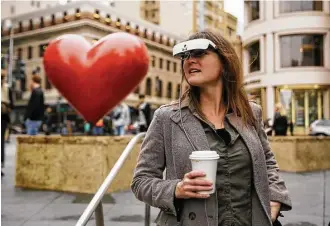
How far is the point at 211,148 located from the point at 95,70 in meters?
5.27

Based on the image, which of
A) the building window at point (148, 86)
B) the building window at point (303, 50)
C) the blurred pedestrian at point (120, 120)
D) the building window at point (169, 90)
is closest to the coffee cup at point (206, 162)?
the blurred pedestrian at point (120, 120)

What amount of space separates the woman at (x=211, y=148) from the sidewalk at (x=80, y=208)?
8.01ft

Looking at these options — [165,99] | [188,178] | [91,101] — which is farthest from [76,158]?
[165,99]

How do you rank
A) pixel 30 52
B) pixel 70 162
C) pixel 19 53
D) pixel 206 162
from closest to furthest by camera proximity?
1. pixel 206 162
2. pixel 70 162
3. pixel 30 52
4. pixel 19 53

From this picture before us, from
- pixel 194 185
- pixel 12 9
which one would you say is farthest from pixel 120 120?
pixel 12 9

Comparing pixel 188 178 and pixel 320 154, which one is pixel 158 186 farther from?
pixel 320 154

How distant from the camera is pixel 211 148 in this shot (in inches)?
69.8

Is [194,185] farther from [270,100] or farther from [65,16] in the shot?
[65,16]

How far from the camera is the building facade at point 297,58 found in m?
26.7

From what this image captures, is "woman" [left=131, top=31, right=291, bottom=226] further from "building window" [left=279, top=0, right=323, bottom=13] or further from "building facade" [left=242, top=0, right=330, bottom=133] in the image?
"building window" [left=279, top=0, right=323, bottom=13]

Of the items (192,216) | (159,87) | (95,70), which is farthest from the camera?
(159,87)

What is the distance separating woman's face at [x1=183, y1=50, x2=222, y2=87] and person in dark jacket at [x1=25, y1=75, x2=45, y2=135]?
259 inches

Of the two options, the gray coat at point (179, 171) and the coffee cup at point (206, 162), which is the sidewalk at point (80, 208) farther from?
the coffee cup at point (206, 162)

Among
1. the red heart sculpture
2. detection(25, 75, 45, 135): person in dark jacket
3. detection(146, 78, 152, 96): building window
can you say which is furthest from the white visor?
detection(146, 78, 152, 96): building window
